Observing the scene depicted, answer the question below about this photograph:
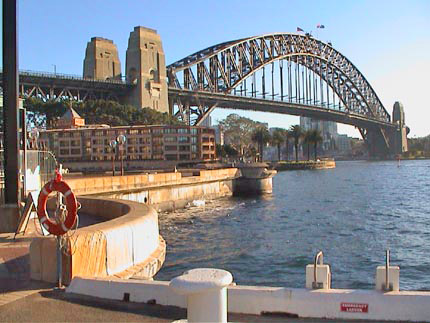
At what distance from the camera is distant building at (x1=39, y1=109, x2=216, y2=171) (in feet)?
314

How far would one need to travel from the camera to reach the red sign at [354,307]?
6223 mm

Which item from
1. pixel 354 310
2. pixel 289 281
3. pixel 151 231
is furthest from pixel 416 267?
pixel 354 310

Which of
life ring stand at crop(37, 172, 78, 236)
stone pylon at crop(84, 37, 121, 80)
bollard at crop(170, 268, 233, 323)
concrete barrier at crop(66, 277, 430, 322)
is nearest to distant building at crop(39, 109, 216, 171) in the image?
stone pylon at crop(84, 37, 121, 80)

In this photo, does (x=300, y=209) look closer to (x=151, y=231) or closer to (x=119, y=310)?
(x=151, y=231)

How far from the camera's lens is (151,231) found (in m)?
11.4

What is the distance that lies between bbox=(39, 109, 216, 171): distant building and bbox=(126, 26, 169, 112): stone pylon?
21.3 meters

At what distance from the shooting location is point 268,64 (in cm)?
15550

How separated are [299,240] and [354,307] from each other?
18985mm

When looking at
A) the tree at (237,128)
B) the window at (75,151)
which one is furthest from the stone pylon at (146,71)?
the tree at (237,128)

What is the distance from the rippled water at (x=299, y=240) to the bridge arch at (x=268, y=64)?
8841 centimetres

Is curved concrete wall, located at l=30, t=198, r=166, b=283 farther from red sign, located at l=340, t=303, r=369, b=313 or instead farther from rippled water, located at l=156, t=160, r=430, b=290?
rippled water, located at l=156, t=160, r=430, b=290

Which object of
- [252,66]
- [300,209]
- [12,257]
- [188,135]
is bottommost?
[300,209]

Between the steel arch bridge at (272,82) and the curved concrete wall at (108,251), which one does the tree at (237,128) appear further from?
the curved concrete wall at (108,251)

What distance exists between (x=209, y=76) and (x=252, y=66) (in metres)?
15.7
